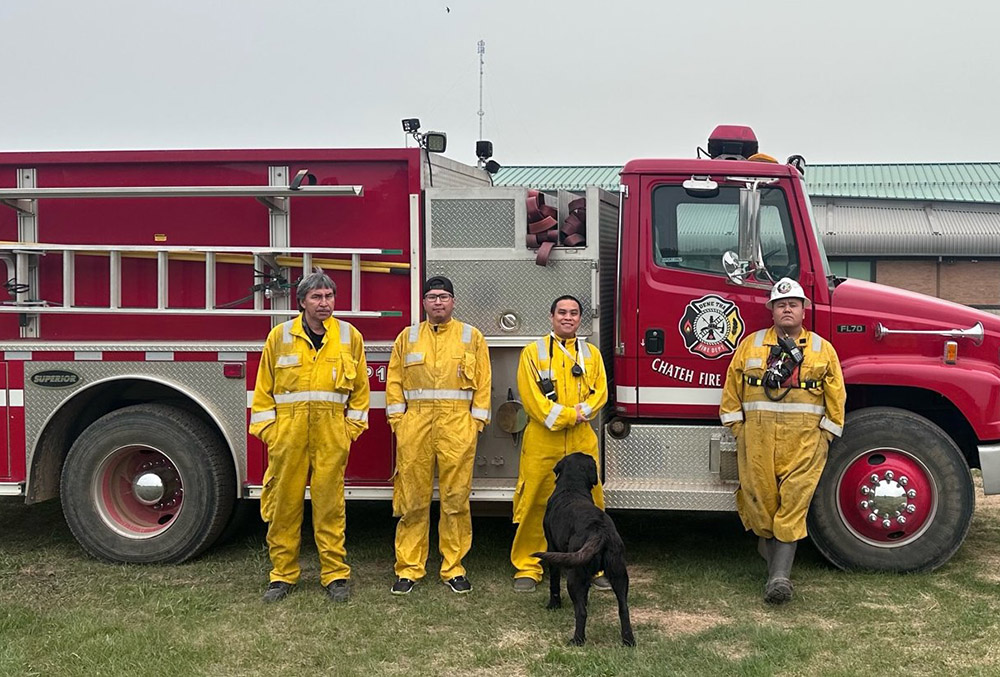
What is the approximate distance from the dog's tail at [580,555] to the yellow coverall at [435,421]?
1.07 metres

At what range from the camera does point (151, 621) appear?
5285 millimetres

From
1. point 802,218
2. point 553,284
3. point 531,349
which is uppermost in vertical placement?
point 802,218

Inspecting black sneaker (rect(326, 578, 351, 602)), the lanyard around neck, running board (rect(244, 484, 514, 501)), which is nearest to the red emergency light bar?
the lanyard around neck

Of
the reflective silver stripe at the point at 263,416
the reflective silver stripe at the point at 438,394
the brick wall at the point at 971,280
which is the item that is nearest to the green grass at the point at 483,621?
the reflective silver stripe at the point at 263,416

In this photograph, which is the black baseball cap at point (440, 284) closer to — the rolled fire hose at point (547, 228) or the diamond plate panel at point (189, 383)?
the rolled fire hose at point (547, 228)

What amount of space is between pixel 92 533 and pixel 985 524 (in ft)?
21.4

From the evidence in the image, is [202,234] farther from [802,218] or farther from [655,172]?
[802,218]

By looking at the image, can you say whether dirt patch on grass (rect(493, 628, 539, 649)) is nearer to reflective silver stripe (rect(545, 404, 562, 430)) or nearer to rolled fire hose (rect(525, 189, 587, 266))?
reflective silver stripe (rect(545, 404, 562, 430))

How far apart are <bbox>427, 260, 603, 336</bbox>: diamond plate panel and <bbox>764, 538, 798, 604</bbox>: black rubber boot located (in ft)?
5.52

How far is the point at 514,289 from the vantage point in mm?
6160

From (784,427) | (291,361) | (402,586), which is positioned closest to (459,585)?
(402,586)

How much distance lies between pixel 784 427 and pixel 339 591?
9.12 feet

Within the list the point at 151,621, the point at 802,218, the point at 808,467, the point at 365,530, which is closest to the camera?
the point at 151,621

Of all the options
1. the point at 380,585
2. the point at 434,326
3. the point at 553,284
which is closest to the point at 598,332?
the point at 553,284
